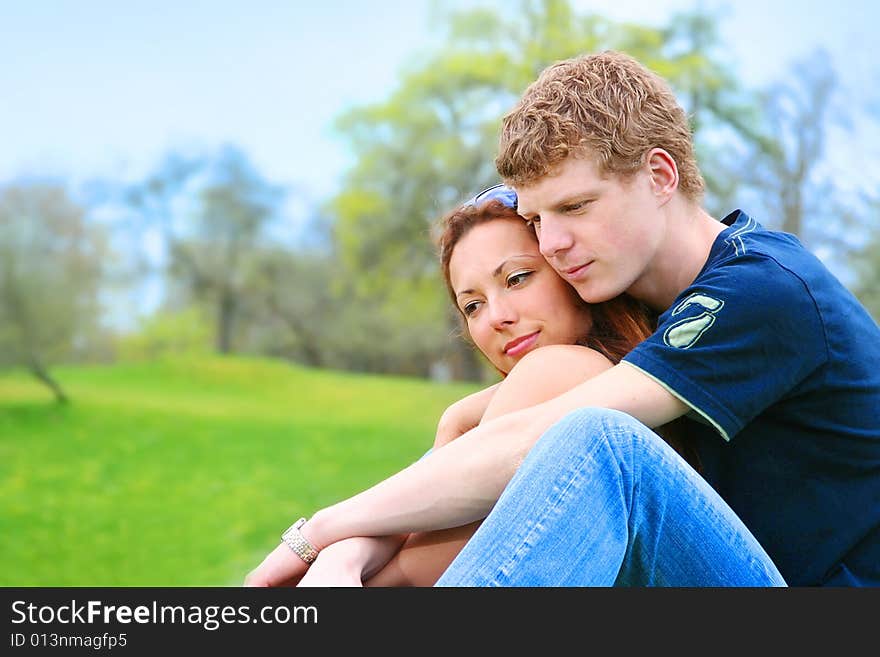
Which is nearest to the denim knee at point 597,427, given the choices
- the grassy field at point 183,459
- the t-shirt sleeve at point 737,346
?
the t-shirt sleeve at point 737,346

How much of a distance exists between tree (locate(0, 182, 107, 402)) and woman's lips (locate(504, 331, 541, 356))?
9.83m

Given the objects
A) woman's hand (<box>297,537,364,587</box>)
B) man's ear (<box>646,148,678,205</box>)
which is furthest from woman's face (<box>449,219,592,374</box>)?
woman's hand (<box>297,537,364,587</box>)

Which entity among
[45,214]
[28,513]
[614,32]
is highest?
[614,32]

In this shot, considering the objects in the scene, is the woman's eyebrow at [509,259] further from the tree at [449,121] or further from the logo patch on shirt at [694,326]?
the tree at [449,121]

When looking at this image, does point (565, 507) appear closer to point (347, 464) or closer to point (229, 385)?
point (347, 464)

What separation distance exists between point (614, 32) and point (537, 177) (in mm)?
11590

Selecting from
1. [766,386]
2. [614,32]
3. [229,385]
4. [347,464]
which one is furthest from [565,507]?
[614,32]

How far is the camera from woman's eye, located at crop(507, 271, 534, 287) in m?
1.67

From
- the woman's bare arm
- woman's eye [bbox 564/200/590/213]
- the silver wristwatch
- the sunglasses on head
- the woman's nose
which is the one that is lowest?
the silver wristwatch

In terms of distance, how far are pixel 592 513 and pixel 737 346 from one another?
1.03 feet

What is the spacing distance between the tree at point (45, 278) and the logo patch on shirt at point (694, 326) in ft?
33.6

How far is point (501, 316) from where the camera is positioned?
1664 mm

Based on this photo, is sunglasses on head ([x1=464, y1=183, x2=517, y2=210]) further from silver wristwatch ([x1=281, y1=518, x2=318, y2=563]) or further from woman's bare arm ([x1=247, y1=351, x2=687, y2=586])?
silver wristwatch ([x1=281, y1=518, x2=318, y2=563])

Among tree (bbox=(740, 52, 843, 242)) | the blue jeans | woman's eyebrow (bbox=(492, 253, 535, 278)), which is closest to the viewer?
the blue jeans
